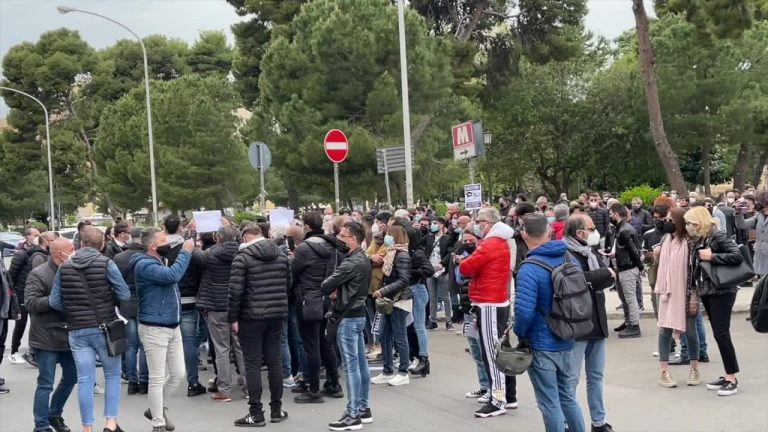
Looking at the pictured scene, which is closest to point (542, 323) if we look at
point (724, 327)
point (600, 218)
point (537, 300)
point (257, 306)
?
point (537, 300)

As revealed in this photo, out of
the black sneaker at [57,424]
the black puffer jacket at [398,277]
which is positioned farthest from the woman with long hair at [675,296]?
the black sneaker at [57,424]

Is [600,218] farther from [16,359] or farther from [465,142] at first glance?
[16,359]

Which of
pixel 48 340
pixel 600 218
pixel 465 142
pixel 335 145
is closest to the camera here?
pixel 48 340

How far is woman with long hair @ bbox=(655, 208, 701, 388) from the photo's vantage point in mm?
8562

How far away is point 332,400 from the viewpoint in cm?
902

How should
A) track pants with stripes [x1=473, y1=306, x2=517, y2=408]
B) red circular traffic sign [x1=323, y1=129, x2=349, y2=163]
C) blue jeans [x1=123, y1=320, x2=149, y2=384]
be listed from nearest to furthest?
track pants with stripes [x1=473, y1=306, x2=517, y2=408] → blue jeans [x1=123, y1=320, x2=149, y2=384] → red circular traffic sign [x1=323, y1=129, x2=349, y2=163]

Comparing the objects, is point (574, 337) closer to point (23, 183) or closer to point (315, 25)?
point (315, 25)

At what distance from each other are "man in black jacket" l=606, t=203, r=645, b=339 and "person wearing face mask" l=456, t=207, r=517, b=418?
407 cm

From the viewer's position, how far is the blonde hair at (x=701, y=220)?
8.29 m

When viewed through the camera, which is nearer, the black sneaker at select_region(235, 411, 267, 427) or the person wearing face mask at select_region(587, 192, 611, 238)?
the black sneaker at select_region(235, 411, 267, 427)

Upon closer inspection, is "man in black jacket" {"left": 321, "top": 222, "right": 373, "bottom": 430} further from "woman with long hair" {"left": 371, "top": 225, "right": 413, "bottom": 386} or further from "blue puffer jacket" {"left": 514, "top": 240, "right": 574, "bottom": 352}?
"blue puffer jacket" {"left": 514, "top": 240, "right": 574, "bottom": 352}

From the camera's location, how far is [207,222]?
9.38 metres

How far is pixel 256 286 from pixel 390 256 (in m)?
1.84

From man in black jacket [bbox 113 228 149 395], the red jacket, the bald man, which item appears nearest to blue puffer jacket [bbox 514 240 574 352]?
the red jacket
